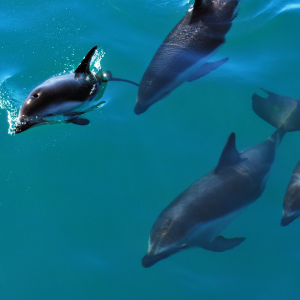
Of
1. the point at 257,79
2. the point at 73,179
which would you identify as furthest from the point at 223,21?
the point at 73,179

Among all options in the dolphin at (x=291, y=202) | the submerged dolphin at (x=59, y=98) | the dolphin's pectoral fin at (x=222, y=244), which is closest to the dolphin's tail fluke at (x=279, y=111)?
the dolphin at (x=291, y=202)

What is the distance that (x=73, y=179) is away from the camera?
19.5ft

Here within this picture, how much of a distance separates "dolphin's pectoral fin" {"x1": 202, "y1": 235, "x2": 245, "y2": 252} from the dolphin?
0.72 meters

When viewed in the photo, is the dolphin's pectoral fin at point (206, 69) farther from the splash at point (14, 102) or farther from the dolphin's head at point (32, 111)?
the dolphin's head at point (32, 111)

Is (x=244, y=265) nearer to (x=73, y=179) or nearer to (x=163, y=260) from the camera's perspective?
(x=163, y=260)

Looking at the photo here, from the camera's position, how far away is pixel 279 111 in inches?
265

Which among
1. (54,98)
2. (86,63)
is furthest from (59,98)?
(86,63)

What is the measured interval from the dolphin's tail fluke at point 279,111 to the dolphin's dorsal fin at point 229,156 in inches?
45.9

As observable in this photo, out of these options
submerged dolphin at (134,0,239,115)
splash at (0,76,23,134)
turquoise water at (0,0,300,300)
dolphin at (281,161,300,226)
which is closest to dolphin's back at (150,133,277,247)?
turquoise water at (0,0,300,300)

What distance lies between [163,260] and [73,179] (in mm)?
1890

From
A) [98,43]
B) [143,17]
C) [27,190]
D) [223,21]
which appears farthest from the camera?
[143,17]

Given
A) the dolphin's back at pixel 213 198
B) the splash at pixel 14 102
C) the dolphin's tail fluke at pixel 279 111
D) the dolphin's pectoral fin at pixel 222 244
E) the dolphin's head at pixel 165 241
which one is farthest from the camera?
the dolphin's tail fluke at pixel 279 111

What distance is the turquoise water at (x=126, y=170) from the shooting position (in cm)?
534

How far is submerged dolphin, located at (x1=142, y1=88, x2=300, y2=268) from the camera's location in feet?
17.4
